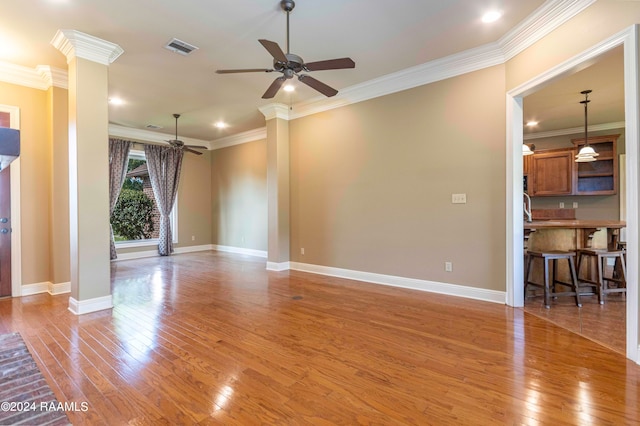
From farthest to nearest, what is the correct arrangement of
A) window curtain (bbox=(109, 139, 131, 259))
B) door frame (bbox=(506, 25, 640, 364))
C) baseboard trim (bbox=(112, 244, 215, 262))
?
baseboard trim (bbox=(112, 244, 215, 262))
window curtain (bbox=(109, 139, 131, 259))
door frame (bbox=(506, 25, 640, 364))

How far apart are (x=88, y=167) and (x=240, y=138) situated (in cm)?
468

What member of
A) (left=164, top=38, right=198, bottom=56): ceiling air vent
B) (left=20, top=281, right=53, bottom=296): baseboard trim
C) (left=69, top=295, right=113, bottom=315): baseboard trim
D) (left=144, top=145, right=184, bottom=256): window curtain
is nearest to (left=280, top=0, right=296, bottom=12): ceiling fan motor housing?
(left=164, top=38, right=198, bottom=56): ceiling air vent

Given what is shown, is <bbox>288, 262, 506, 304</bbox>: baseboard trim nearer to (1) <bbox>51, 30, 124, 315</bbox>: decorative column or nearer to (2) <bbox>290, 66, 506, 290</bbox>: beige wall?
(2) <bbox>290, 66, 506, 290</bbox>: beige wall

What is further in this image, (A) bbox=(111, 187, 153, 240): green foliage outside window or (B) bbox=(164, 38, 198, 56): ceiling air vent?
(A) bbox=(111, 187, 153, 240): green foliage outside window

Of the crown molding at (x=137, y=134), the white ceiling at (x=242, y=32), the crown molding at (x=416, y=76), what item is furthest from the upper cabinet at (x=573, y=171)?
the crown molding at (x=137, y=134)

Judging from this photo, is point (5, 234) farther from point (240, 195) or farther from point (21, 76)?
point (240, 195)

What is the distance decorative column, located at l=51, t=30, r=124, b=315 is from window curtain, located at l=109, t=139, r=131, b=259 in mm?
3536

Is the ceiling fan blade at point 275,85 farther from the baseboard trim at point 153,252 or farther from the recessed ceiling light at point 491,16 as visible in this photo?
the baseboard trim at point 153,252

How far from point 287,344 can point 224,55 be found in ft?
11.1

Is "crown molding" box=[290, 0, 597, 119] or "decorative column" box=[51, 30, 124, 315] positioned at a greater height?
"crown molding" box=[290, 0, 597, 119]

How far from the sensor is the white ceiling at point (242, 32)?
289 centimetres

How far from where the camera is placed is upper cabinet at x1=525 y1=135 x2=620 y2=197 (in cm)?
616

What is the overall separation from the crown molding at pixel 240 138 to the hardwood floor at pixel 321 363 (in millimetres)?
4554

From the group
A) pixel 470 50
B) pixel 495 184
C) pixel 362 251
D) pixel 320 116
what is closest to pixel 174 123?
pixel 320 116
